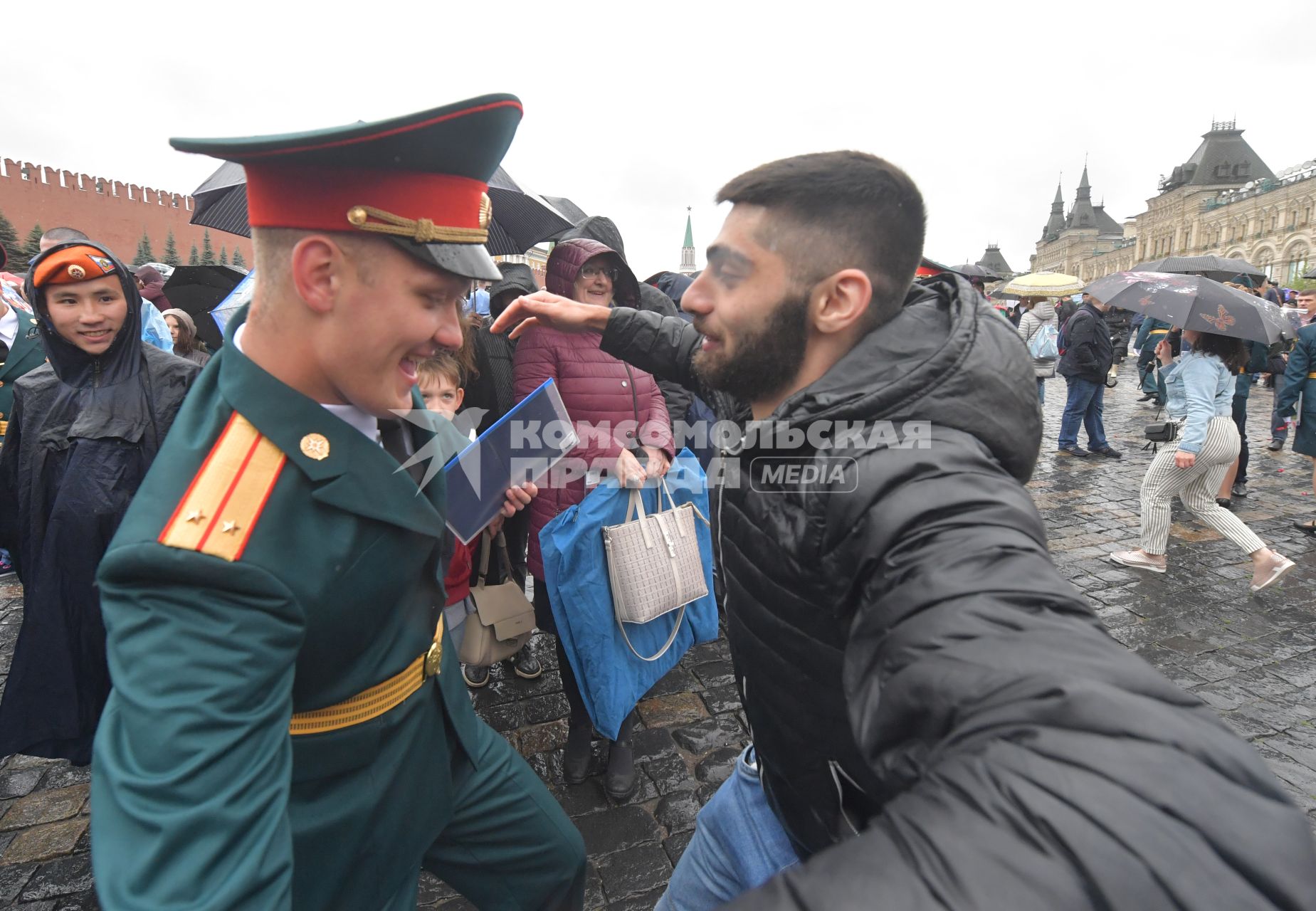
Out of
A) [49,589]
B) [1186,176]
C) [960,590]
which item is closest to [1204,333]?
[960,590]

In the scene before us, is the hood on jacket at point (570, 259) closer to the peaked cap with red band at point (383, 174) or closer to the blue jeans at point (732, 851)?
the peaked cap with red band at point (383, 174)

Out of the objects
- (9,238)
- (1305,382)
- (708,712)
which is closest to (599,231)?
(708,712)

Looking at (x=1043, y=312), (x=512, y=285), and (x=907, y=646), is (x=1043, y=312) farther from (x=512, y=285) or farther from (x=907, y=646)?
(x=907, y=646)

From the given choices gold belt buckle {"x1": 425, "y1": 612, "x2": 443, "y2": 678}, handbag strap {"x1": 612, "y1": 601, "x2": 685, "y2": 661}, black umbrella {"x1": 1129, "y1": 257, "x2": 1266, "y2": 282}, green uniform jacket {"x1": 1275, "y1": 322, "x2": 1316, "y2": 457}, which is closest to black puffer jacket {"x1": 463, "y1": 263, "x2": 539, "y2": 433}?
handbag strap {"x1": 612, "y1": 601, "x2": 685, "y2": 661}

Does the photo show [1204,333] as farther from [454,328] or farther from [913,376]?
[454,328]

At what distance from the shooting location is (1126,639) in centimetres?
433

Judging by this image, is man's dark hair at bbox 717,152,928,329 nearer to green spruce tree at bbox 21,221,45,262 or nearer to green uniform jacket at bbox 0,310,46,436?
green uniform jacket at bbox 0,310,46,436

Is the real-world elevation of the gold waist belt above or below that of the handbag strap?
above

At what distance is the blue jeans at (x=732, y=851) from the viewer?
5.33ft

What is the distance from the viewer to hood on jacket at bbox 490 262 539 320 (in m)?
4.49

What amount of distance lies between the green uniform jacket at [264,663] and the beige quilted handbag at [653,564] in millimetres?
1229

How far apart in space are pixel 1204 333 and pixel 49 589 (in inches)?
283

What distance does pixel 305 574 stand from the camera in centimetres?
123

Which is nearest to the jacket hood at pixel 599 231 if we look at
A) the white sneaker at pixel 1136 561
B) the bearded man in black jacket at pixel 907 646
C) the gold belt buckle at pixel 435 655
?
the bearded man in black jacket at pixel 907 646
